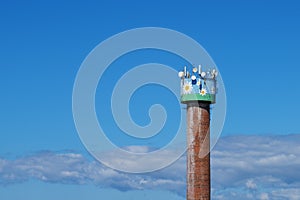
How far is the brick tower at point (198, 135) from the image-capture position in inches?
3260

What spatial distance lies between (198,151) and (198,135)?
1.88 meters

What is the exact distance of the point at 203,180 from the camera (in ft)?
272

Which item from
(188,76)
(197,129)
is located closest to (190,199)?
(197,129)

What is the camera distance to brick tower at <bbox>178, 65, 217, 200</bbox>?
82.8 meters

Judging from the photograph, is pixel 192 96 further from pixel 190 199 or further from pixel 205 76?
pixel 190 199

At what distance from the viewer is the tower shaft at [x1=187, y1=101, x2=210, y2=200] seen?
272 ft

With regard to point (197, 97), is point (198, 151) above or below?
below

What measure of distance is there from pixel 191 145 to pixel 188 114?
3736 mm

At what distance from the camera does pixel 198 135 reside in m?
83.2

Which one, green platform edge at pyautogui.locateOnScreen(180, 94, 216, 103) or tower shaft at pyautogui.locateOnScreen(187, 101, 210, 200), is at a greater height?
green platform edge at pyautogui.locateOnScreen(180, 94, 216, 103)

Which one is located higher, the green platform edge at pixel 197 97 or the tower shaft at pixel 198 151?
the green platform edge at pixel 197 97

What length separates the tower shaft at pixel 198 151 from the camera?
82812 millimetres

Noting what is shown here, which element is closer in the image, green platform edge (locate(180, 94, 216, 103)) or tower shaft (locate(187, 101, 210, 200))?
tower shaft (locate(187, 101, 210, 200))

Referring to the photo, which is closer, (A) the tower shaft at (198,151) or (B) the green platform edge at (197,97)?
(A) the tower shaft at (198,151)
